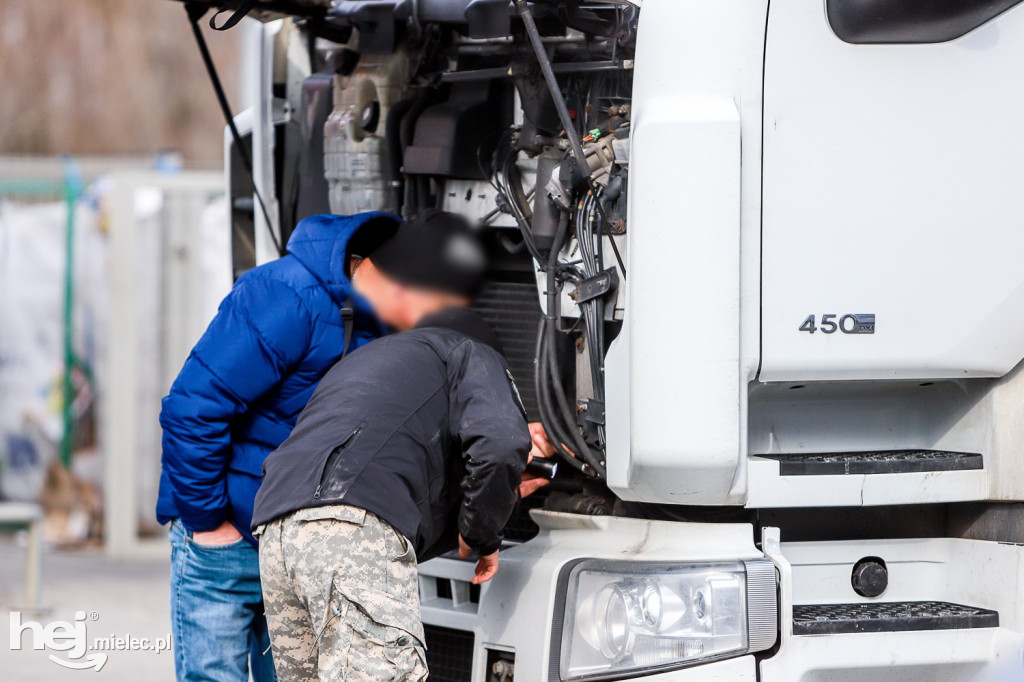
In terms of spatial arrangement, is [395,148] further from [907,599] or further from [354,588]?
[907,599]

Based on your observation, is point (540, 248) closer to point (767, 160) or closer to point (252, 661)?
point (767, 160)

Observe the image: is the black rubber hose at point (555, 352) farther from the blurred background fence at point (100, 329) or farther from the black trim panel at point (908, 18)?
the blurred background fence at point (100, 329)

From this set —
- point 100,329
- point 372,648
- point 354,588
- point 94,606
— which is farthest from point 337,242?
point 100,329

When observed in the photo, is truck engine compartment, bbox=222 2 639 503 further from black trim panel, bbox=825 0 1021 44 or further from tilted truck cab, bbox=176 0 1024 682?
black trim panel, bbox=825 0 1021 44

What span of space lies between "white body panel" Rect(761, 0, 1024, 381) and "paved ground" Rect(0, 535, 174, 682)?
379cm

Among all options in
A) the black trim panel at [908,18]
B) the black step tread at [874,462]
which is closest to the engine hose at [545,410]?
the black step tread at [874,462]

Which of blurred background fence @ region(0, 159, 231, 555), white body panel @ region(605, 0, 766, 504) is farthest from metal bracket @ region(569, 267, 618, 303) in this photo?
blurred background fence @ region(0, 159, 231, 555)

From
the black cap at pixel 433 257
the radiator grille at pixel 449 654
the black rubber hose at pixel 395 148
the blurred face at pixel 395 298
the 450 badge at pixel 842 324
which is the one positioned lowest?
the radiator grille at pixel 449 654

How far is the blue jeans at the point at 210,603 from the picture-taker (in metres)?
3.52

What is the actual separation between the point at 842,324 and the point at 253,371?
152 centimetres

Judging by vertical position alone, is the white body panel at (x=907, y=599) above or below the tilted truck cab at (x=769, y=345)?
below

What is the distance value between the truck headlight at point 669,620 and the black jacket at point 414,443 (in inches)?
13.2

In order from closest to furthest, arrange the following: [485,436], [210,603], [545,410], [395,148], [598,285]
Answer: [485,436] < [598,285] < [545,410] < [210,603] < [395,148]

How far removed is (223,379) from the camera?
10.8 feet
